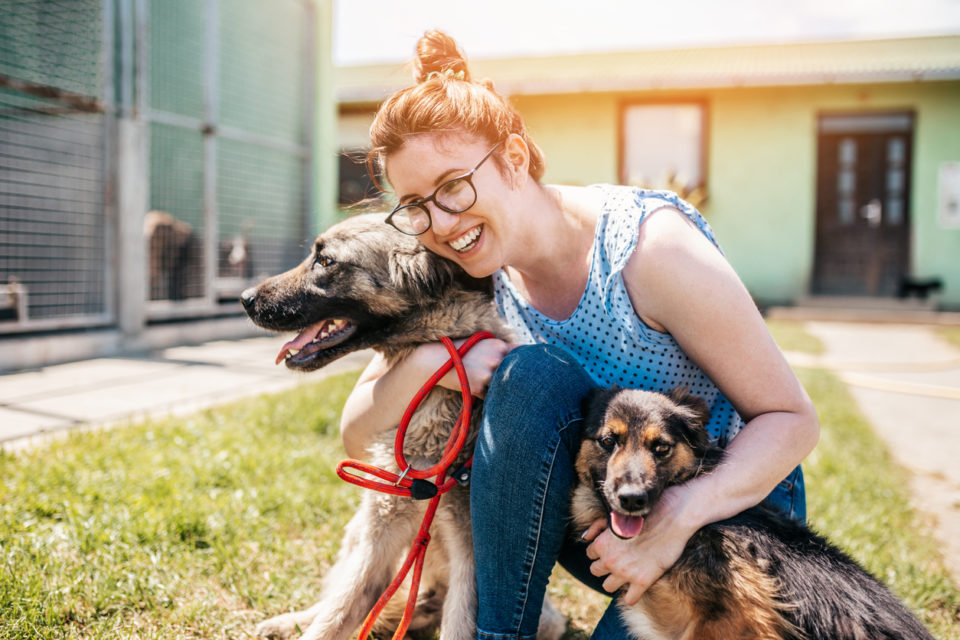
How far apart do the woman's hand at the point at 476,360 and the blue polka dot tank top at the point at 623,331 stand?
0.22 metres

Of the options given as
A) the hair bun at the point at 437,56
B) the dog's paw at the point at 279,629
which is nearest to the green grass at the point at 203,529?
the dog's paw at the point at 279,629

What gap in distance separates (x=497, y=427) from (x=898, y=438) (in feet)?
13.3

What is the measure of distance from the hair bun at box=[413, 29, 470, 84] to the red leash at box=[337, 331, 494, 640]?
835 millimetres

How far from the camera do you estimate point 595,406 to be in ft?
Result: 6.22

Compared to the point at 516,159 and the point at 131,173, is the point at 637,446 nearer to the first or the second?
the point at 516,159

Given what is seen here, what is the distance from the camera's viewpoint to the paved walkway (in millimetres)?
3785

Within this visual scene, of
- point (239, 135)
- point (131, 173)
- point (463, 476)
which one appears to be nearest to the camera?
point (463, 476)

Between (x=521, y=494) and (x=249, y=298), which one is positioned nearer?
(x=521, y=494)

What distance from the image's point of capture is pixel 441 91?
194 centimetres

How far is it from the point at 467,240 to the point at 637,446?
0.73 m

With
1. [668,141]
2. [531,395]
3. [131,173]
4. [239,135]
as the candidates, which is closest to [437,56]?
[531,395]

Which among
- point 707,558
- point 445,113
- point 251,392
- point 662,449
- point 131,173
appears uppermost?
point 131,173

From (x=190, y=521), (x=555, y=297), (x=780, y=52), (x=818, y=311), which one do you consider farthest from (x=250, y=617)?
(x=780, y=52)

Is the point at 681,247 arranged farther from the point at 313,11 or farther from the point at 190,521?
the point at 313,11
